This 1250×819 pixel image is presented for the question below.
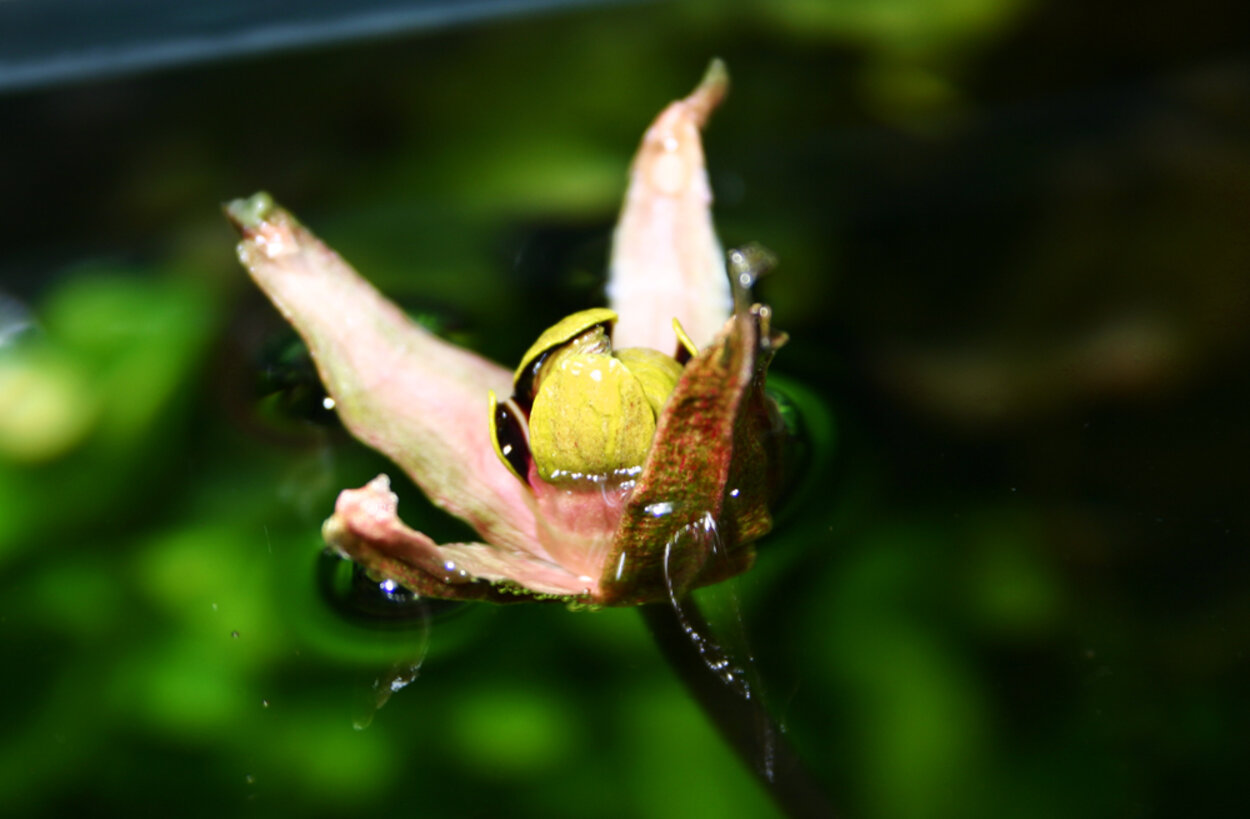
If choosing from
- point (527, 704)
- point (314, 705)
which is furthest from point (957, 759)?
point (314, 705)

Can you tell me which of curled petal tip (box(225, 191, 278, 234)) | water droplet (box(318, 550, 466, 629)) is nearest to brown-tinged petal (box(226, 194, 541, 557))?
curled petal tip (box(225, 191, 278, 234))

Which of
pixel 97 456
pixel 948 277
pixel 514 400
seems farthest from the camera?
pixel 948 277

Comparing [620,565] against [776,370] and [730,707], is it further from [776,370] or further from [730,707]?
[776,370]

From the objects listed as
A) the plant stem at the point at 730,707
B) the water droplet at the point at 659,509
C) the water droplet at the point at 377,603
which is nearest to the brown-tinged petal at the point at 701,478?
the water droplet at the point at 659,509

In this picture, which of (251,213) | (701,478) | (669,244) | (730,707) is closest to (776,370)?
(669,244)

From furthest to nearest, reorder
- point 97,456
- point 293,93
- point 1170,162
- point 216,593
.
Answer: point 293,93 < point 1170,162 < point 97,456 < point 216,593

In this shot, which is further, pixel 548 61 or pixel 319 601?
pixel 548 61

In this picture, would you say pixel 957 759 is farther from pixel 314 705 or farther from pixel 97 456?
pixel 97 456

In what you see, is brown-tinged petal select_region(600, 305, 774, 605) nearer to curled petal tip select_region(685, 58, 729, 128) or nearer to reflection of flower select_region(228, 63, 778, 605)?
reflection of flower select_region(228, 63, 778, 605)

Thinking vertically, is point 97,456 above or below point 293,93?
below
